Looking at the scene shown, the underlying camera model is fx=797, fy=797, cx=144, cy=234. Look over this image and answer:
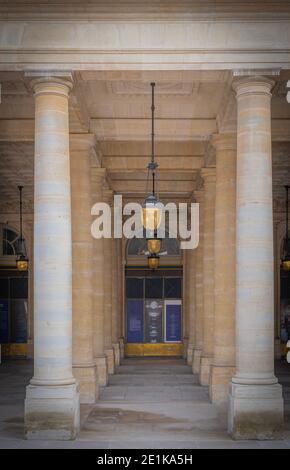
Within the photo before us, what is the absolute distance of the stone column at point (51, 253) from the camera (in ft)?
49.2

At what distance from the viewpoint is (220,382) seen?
1997 centimetres

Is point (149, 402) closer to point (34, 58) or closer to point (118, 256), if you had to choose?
point (34, 58)

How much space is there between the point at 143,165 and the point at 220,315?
23.1ft

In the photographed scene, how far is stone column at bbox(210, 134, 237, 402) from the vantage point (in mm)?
19828

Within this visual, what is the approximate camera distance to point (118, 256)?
113 feet

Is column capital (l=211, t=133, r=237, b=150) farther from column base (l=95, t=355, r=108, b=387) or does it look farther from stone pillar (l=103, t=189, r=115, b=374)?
stone pillar (l=103, t=189, r=115, b=374)

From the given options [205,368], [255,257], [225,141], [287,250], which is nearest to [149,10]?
[255,257]

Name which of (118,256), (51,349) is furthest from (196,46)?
(118,256)

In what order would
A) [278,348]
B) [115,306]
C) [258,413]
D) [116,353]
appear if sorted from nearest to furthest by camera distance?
[258,413], [116,353], [115,306], [278,348]

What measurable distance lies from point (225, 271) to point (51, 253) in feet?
20.3

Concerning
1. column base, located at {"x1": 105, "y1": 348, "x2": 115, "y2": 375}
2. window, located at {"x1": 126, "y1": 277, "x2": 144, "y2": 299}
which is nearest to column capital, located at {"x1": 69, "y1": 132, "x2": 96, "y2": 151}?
column base, located at {"x1": 105, "y1": 348, "x2": 115, "y2": 375}

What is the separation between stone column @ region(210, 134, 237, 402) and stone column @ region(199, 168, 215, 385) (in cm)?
381

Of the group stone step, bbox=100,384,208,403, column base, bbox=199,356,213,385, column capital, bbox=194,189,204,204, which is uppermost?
column capital, bbox=194,189,204,204

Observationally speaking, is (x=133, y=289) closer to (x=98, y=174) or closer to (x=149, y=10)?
(x=98, y=174)
